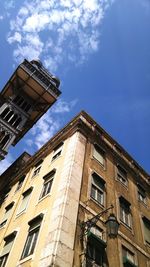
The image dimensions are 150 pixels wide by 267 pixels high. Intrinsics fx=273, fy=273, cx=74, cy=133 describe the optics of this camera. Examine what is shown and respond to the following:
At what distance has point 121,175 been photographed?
18.0 metres

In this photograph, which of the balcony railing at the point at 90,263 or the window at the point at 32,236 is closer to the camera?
the balcony railing at the point at 90,263

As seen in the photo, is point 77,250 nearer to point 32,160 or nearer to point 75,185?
point 75,185

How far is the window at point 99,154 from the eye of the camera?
16.6 meters

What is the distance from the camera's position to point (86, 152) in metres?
15.8

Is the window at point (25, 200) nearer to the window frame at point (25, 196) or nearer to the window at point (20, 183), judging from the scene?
the window frame at point (25, 196)

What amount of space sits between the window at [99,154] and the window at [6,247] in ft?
20.8

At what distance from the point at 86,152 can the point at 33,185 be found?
3780 mm

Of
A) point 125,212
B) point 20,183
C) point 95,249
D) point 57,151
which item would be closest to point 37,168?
point 57,151

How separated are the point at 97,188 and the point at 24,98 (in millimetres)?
24331

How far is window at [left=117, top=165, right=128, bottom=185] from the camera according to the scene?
1762 centimetres

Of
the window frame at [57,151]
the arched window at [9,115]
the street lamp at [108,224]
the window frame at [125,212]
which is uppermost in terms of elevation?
the arched window at [9,115]

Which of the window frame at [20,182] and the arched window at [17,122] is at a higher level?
the arched window at [17,122]

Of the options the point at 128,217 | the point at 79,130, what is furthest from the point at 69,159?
the point at 128,217

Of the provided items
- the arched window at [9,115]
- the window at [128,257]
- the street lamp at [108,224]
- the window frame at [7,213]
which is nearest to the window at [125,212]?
the window at [128,257]
